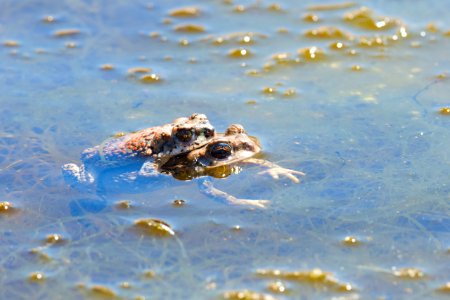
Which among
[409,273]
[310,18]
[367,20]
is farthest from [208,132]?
[367,20]

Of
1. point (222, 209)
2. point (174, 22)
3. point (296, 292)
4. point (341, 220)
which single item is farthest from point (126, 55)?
point (296, 292)

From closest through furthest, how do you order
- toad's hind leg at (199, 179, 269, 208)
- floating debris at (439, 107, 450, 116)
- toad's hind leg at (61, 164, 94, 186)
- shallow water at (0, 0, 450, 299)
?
shallow water at (0, 0, 450, 299), toad's hind leg at (199, 179, 269, 208), toad's hind leg at (61, 164, 94, 186), floating debris at (439, 107, 450, 116)

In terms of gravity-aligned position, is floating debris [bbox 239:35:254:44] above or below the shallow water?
above

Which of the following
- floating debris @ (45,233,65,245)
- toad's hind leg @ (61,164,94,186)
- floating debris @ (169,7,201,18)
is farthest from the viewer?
floating debris @ (169,7,201,18)

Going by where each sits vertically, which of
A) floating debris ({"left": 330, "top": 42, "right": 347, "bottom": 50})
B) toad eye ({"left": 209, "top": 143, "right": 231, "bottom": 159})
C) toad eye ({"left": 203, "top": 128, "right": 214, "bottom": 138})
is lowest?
toad eye ({"left": 209, "top": 143, "right": 231, "bottom": 159})

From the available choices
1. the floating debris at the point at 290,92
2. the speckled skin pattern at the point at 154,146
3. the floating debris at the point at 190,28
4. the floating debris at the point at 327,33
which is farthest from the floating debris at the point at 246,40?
the speckled skin pattern at the point at 154,146

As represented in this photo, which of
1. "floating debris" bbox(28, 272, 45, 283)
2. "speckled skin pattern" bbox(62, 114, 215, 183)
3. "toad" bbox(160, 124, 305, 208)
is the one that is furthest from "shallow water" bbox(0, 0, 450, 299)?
"speckled skin pattern" bbox(62, 114, 215, 183)

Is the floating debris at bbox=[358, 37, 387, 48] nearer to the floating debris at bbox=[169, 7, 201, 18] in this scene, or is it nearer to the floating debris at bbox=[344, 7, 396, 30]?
the floating debris at bbox=[344, 7, 396, 30]

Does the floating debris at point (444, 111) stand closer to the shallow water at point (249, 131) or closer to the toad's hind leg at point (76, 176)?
the shallow water at point (249, 131)
